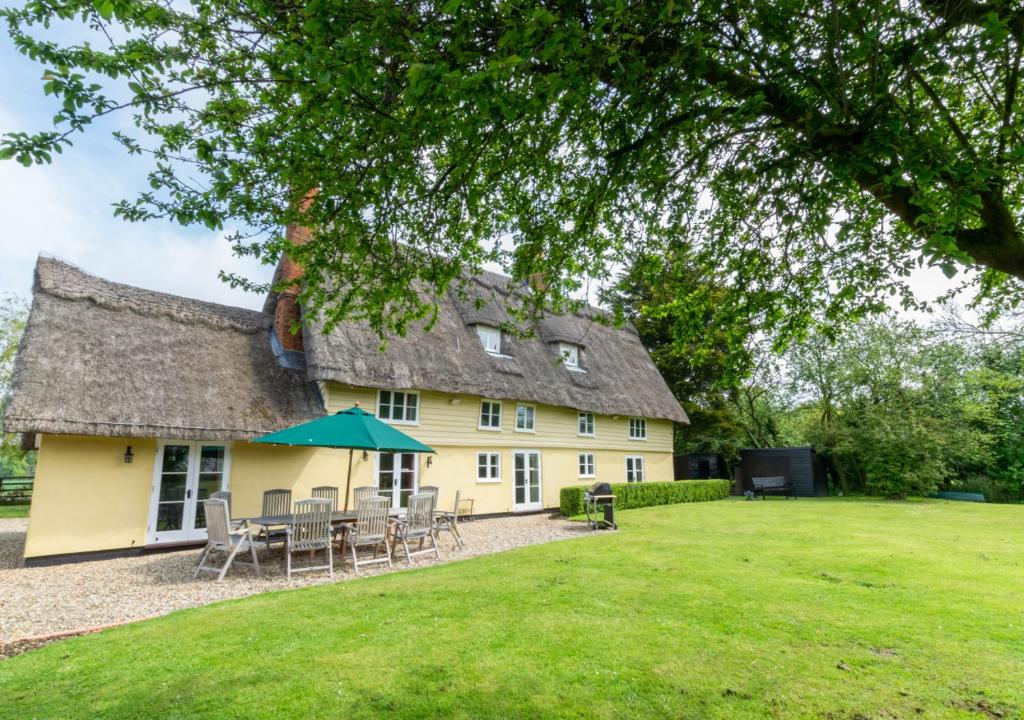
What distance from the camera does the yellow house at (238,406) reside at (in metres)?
9.37

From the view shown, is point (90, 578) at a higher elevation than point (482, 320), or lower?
lower

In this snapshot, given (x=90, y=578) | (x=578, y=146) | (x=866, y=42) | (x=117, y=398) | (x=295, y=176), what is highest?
(x=578, y=146)

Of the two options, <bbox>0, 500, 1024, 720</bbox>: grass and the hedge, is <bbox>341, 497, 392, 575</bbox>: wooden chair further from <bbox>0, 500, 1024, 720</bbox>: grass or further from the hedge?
the hedge

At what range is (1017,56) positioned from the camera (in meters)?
3.29

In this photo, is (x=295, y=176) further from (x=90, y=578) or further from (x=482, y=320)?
(x=482, y=320)

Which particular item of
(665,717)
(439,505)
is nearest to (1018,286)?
(665,717)

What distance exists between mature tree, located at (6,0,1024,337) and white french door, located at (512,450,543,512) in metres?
11.6

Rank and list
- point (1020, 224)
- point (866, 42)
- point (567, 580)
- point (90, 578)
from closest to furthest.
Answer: point (866, 42) < point (1020, 224) < point (567, 580) < point (90, 578)

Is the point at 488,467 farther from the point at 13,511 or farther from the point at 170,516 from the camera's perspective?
the point at 13,511

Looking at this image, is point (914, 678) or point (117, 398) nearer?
point (914, 678)

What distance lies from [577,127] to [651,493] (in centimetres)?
1665

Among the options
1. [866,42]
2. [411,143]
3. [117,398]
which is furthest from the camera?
[117,398]

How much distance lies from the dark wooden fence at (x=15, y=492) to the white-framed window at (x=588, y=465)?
1801 cm

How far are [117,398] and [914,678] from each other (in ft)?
39.9
